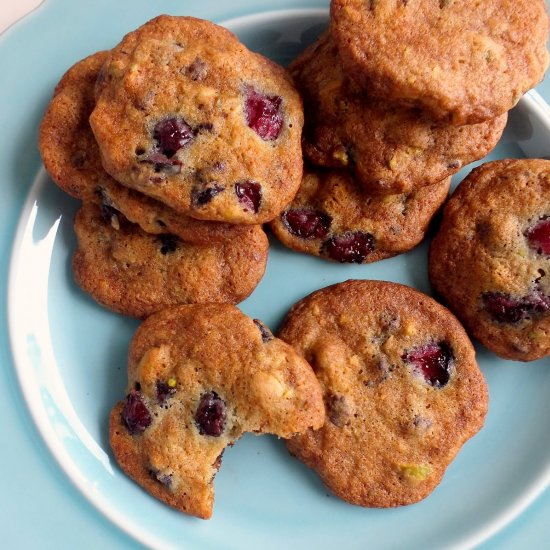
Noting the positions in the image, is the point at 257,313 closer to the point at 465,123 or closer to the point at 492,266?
the point at 492,266

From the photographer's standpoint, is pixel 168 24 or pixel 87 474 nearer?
pixel 168 24

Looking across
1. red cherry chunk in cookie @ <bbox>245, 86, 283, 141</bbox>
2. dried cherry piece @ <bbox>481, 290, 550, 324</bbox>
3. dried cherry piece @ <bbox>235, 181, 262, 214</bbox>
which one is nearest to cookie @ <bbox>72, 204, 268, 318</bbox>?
dried cherry piece @ <bbox>235, 181, 262, 214</bbox>

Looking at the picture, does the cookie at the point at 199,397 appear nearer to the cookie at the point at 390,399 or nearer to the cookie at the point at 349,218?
the cookie at the point at 390,399

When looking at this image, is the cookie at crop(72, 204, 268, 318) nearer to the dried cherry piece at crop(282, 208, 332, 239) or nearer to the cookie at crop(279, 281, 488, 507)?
the dried cherry piece at crop(282, 208, 332, 239)

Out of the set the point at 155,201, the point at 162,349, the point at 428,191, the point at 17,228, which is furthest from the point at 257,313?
the point at 17,228

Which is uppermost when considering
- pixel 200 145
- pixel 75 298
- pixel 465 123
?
pixel 200 145

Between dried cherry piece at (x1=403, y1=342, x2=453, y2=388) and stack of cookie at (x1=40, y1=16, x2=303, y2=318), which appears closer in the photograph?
stack of cookie at (x1=40, y1=16, x2=303, y2=318)

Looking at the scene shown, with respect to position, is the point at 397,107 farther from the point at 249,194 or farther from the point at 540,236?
the point at 540,236
